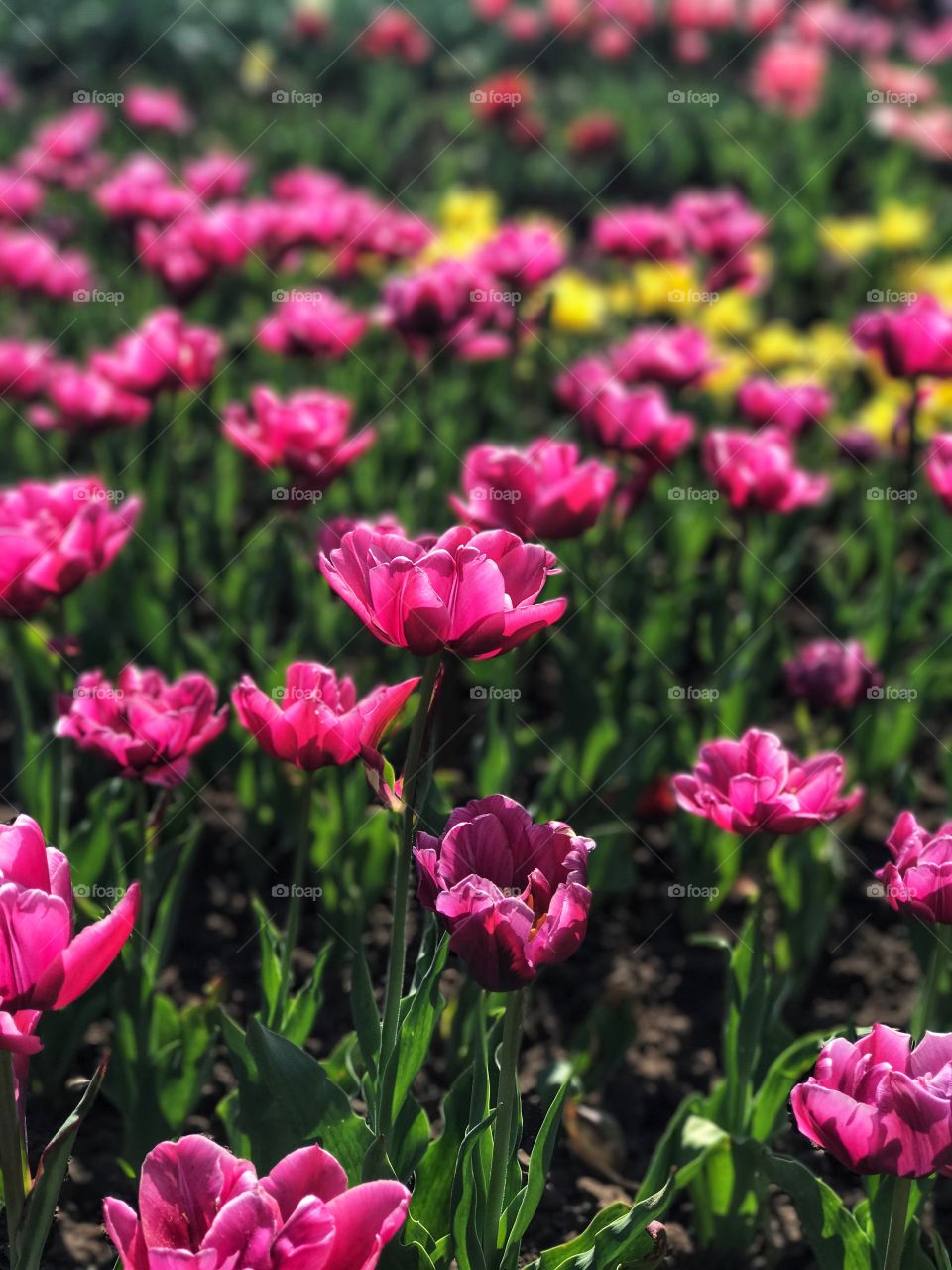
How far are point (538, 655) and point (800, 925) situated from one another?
1.13 meters

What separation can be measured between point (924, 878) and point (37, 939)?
0.86m

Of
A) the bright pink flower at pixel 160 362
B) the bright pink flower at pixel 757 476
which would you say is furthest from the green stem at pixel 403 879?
the bright pink flower at pixel 160 362

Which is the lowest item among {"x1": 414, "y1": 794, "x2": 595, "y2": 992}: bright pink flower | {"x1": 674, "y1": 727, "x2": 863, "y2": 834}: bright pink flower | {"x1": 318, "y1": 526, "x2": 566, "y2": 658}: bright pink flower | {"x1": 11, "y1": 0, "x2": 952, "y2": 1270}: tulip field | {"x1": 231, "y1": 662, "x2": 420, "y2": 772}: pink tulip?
{"x1": 11, "y1": 0, "x2": 952, "y2": 1270}: tulip field

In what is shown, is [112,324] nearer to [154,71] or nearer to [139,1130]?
[139,1130]

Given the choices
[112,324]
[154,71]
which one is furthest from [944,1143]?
[154,71]

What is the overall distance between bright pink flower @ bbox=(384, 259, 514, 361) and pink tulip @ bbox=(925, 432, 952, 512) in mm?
1092

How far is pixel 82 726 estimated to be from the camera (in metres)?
1.89

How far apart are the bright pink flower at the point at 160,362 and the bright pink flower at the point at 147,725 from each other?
121 centimetres

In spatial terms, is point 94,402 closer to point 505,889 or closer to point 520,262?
point 520,262

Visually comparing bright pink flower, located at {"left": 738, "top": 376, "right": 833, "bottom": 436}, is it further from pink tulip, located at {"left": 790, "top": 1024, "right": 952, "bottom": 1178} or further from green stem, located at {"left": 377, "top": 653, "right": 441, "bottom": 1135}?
pink tulip, located at {"left": 790, "top": 1024, "right": 952, "bottom": 1178}

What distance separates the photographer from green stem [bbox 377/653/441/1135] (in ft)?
4.77

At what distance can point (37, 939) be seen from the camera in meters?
1.24

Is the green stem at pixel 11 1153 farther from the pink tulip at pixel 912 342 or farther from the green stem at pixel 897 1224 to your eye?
the pink tulip at pixel 912 342

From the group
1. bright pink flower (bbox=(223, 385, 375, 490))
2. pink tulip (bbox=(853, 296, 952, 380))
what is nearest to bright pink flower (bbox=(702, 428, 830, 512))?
pink tulip (bbox=(853, 296, 952, 380))
